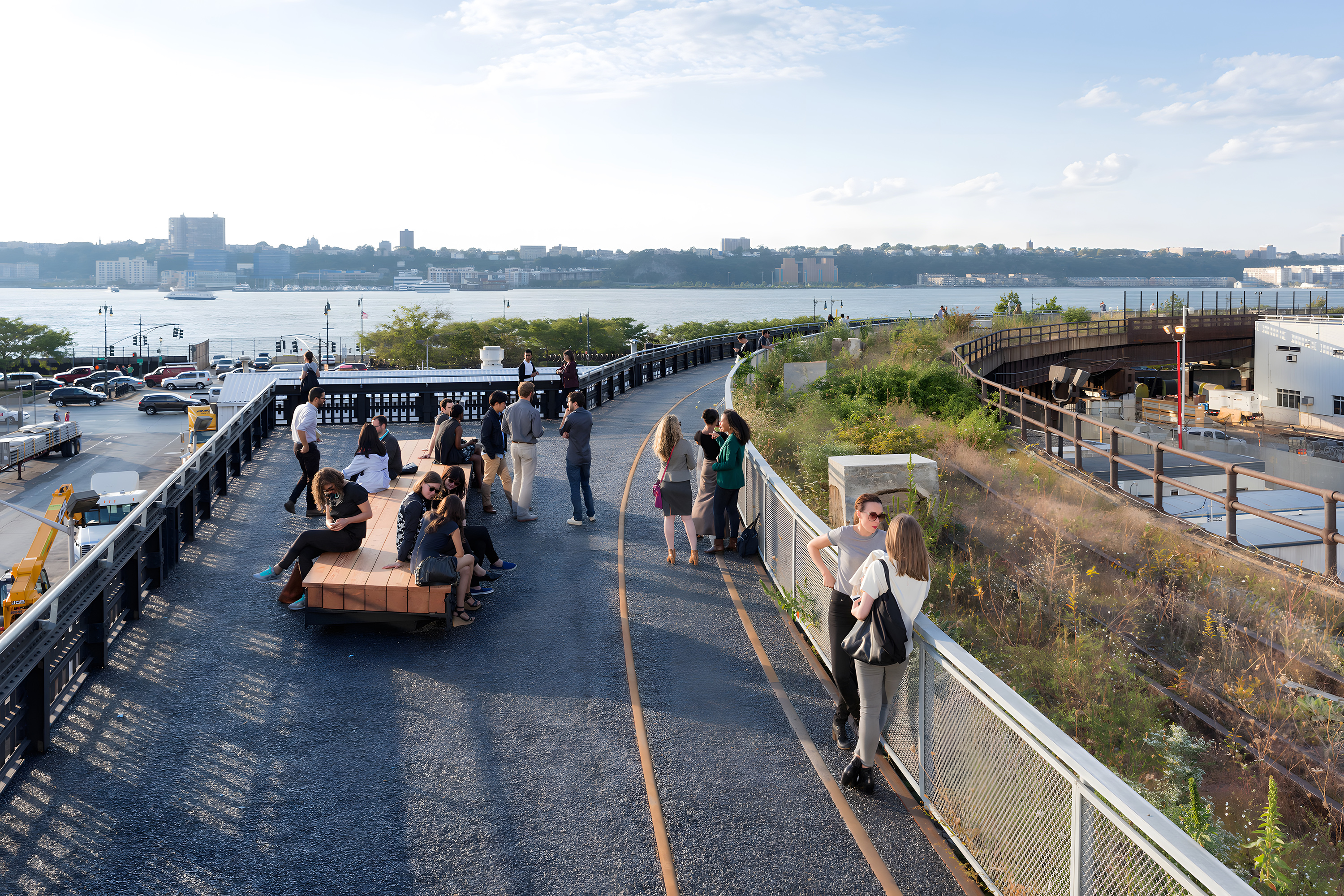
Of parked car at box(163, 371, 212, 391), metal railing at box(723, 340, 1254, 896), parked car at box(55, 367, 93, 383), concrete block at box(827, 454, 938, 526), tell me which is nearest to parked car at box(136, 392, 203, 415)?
parked car at box(163, 371, 212, 391)

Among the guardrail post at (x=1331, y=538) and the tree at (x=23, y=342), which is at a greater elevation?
the tree at (x=23, y=342)

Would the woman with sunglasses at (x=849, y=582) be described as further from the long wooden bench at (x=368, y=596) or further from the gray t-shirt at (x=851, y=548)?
the long wooden bench at (x=368, y=596)

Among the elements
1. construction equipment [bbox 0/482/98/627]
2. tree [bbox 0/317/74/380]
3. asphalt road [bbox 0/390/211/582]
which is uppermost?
tree [bbox 0/317/74/380]

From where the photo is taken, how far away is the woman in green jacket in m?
11.0

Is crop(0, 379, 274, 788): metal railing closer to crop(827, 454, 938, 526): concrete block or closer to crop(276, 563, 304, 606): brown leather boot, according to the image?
crop(276, 563, 304, 606): brown leather boot

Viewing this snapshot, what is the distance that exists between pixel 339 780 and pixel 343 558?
11.9ft

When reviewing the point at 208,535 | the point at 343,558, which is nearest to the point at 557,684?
the point at 343,558

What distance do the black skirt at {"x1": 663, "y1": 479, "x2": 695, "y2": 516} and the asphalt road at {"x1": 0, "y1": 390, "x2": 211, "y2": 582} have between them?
98.6 feet

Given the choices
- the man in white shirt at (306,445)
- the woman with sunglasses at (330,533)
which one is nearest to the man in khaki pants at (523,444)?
the man in white shirt at (306,445)

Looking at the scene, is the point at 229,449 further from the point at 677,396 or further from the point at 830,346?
the point at 830,346

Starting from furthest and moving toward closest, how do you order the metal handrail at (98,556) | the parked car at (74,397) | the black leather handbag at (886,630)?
the parked car at (74,397)
the metal handrail at (98,556)
the black leather handbag at (886,630)

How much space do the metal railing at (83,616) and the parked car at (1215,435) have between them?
4746 cm

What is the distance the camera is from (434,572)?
28.8 ft

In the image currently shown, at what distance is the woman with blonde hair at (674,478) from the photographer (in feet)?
36.1
